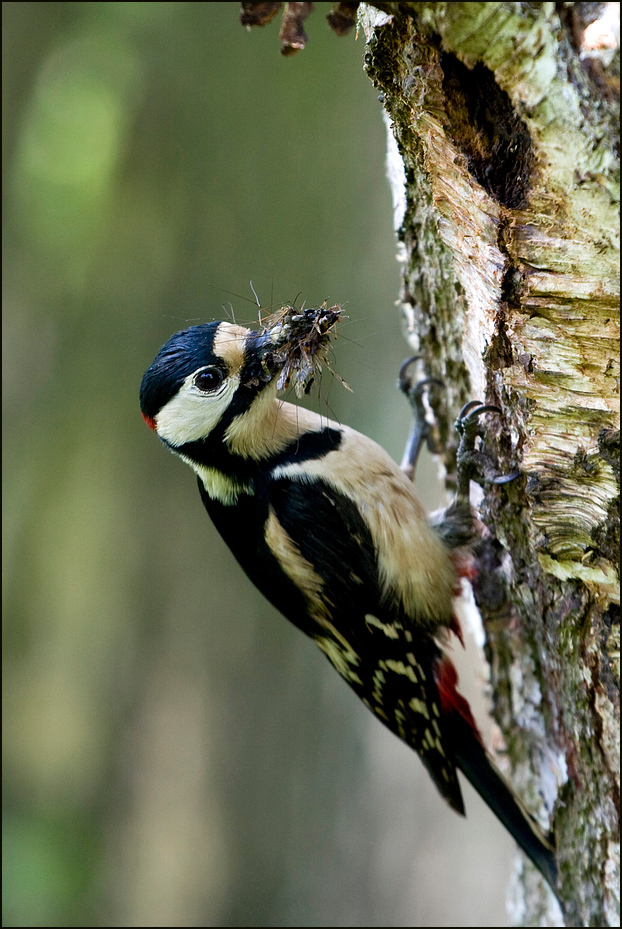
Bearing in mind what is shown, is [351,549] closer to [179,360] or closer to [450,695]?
[450,695]

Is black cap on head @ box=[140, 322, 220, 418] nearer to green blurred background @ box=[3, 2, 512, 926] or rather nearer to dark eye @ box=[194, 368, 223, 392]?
dark eye @ box=[194, 368, 223, 392]

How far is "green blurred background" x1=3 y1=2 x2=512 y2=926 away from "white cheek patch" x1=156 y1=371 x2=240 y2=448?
127 cm

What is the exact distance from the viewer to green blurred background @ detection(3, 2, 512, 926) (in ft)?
9.48

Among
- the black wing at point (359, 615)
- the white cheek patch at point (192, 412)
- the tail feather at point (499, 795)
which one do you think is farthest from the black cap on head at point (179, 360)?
the tail feather at point (499, 795)

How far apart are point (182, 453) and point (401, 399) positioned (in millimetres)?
1758

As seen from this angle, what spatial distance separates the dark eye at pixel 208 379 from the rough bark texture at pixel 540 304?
1.72 feet

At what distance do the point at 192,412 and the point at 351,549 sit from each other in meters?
0.47

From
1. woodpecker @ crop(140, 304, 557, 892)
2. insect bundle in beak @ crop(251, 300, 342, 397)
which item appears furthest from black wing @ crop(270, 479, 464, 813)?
insect bundle in beak @ crop(251, 300, 342, 397)

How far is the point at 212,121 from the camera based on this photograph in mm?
2924

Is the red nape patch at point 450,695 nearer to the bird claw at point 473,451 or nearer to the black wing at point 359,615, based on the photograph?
the black wing at point 359,615

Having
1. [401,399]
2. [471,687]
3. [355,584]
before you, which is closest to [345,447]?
[355,584]

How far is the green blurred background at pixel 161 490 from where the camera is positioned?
2.89 m

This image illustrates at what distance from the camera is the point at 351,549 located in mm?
1669

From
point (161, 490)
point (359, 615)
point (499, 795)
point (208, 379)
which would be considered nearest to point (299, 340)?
point (208, 379)
